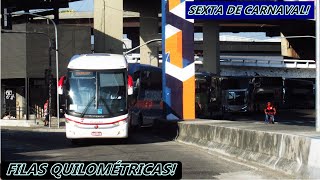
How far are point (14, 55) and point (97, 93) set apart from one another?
33.0 metres

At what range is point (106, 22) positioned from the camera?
48.1 m

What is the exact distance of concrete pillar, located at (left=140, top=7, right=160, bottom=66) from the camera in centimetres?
6334

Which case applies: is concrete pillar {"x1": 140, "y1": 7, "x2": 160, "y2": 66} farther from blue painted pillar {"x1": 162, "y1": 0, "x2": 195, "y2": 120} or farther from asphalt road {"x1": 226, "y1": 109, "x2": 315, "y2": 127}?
blue painted pillar {"x1": 162, "y1": 0, "x2": 195, "y2": 120}

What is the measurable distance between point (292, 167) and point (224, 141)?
5.58 m

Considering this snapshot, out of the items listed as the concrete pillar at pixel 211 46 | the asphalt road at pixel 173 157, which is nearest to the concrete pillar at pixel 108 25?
the concrete pillar at pixel 211 46

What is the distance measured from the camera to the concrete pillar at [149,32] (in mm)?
63344

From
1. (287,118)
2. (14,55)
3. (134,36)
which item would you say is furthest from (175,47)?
(134,36)

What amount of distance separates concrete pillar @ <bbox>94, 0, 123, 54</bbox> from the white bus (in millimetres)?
26837

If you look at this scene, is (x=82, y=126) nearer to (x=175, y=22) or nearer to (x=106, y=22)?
(x=175, y=22)

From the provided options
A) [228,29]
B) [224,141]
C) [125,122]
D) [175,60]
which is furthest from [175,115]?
[228,29]

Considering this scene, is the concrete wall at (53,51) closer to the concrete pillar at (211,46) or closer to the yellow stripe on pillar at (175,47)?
the concrete pillar at (211,46)

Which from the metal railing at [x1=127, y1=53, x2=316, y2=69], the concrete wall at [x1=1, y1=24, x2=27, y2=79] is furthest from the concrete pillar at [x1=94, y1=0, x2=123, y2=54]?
the metal railing at [x1=127, y1=53, x2=316, y2=69]

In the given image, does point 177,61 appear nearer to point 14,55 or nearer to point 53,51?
point 53,51

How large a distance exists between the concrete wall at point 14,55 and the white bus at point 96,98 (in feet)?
102
